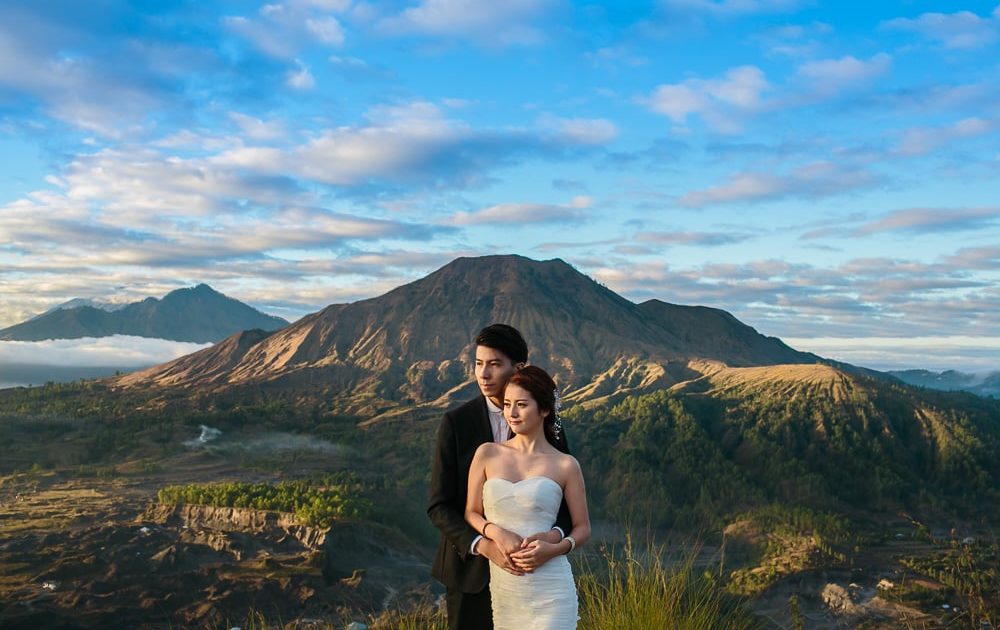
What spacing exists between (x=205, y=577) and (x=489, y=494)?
5818 cm

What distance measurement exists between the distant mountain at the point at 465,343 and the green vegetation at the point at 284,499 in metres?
49.1

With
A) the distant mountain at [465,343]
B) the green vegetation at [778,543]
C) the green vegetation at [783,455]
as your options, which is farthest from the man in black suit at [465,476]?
the distant mountain at [465,343]

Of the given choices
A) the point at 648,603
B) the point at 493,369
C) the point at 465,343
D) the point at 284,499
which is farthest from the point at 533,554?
the point at 465,343

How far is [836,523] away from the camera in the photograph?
8400 cm

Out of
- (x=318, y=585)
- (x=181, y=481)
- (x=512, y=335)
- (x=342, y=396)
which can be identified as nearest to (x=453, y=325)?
(x=342, y=396)

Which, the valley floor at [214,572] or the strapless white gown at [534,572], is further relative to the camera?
the valley floor at [214,572]

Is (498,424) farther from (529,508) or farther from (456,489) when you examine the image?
(529,508)

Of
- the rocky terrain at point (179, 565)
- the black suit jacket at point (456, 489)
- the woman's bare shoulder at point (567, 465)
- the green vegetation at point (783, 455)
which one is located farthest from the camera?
the green vegetation at point (783, 455)

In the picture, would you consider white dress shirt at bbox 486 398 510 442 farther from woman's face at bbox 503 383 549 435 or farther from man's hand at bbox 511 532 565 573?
man's hand at bbox 511 532 565 573

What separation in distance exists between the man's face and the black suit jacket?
15 centimetres

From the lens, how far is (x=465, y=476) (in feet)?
18.9

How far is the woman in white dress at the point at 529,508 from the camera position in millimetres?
5281

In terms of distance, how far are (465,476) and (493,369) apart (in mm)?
742

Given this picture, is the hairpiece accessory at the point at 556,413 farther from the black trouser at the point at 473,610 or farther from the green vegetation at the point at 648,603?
the green vegetation at the point at 648,603
